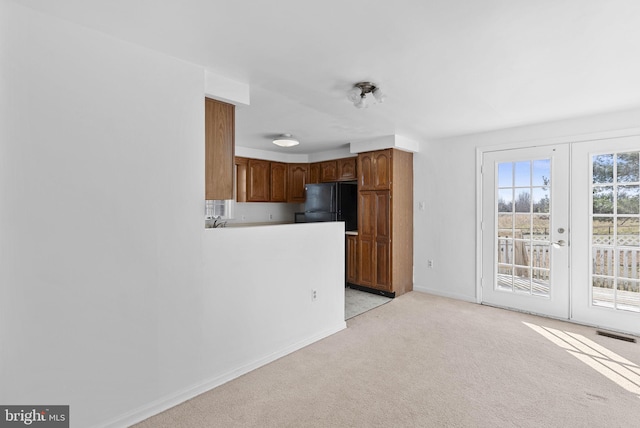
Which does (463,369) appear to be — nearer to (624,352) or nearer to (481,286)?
(624,352)

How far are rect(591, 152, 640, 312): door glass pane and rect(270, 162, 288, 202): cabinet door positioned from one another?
4473mm

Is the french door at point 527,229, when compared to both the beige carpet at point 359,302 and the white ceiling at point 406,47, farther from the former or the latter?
the beige carpet at point 359,302

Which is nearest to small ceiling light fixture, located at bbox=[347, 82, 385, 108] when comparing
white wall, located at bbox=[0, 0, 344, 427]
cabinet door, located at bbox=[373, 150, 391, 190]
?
white wall, located at bbox=[0, 0, 344, 427]

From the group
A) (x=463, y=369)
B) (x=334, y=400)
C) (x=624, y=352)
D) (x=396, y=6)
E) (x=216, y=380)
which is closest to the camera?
(x=396, y=6)

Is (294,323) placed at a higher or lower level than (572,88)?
lower

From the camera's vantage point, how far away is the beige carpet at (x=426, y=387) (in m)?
1.93

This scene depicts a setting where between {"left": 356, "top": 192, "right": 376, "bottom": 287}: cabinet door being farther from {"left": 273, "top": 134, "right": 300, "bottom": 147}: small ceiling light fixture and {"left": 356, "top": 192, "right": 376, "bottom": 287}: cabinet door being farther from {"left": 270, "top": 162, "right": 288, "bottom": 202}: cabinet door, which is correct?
{"left": 270, "top": 162, "right": 288, "bottom": 202}: cabinet door

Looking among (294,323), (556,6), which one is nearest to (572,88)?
(556,6)

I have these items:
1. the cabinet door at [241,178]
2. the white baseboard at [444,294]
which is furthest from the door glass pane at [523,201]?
the cabinet door at [241,178]

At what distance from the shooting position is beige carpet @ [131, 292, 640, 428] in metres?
1.93

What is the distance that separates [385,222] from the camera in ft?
15.0

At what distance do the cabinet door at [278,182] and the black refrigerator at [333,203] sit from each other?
65cm

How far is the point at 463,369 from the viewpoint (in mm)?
2523

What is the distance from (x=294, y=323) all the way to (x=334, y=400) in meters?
0.90
